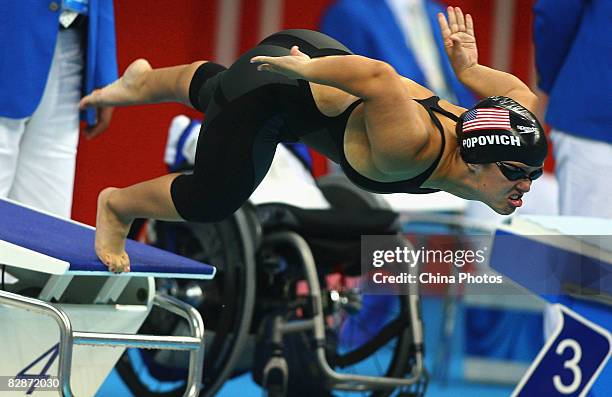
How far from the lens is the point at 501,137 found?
8.18 feet

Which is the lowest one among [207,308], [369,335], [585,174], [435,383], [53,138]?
[435,383]

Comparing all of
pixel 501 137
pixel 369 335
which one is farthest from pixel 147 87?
pixel 369 335

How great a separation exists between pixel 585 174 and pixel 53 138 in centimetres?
154

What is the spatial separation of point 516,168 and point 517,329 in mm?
2444

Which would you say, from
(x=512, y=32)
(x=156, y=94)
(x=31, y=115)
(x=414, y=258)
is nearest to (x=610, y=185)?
(x=414, y=258)

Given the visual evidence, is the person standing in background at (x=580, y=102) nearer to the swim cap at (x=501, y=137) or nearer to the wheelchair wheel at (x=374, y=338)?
the wheelchair wheel at (x=374, y=338)

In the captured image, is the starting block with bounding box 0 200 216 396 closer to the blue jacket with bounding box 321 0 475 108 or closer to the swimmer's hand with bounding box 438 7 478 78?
the swimmer's hand with bounding box 438 7 478 78

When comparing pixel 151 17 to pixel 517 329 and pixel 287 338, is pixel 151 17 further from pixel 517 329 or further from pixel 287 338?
pixel 517 329

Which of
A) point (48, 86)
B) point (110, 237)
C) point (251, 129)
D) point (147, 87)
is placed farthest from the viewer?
point (48, 86)

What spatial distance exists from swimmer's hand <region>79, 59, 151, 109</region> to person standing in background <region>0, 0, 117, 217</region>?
272 mm

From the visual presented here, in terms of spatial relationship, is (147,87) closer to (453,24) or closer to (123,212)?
(123,212)

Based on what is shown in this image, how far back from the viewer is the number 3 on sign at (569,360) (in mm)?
3105

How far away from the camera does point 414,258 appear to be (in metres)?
3.84

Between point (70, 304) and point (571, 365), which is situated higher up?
point (70, 304)
